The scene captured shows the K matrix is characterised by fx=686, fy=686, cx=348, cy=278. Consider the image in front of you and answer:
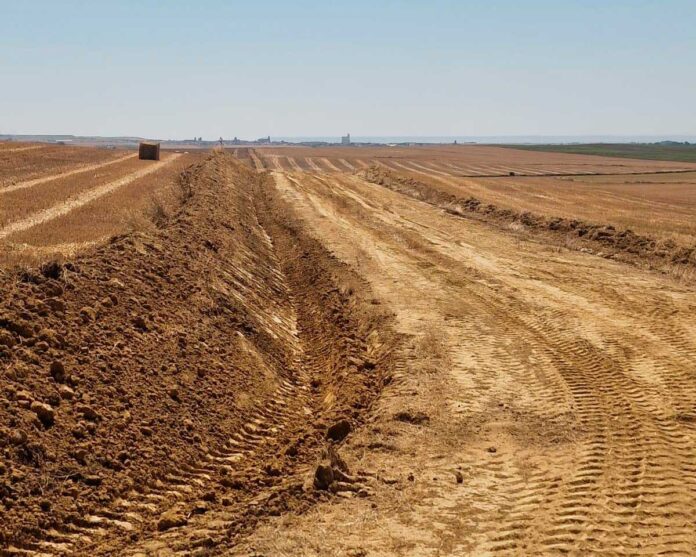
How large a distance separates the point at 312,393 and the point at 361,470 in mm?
3219

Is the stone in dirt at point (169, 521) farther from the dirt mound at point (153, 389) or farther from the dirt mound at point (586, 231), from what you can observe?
the dirt mound at point (586, 231)

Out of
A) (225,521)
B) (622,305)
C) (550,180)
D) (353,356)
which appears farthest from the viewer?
(550,180)

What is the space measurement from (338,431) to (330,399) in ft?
4.64

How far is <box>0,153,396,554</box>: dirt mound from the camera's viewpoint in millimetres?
6195

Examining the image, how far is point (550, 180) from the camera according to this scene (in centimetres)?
5056

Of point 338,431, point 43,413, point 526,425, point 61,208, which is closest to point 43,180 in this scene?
point 61,208

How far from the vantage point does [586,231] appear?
23672 millimetres

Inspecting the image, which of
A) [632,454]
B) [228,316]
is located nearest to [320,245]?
[228,316]

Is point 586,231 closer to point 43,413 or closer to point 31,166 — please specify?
point 43,413

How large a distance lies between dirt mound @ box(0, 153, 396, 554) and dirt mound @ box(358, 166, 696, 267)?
32.7ft

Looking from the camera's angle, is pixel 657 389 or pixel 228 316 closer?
pixel 657 389

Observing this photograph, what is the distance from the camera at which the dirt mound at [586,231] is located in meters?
19.5

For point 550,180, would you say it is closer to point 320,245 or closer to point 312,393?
point 320,245

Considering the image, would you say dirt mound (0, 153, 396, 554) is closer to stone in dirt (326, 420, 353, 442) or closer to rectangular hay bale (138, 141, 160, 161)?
stone in dirt (326, 420, 353, 442)
